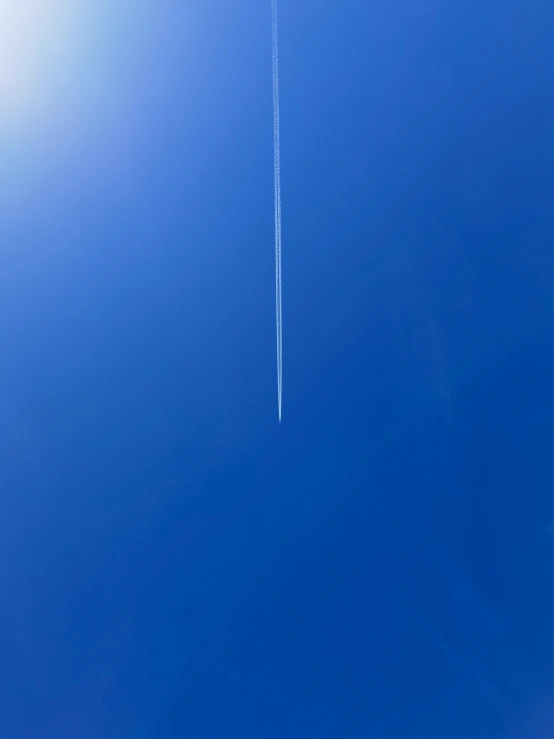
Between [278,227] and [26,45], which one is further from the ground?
[26,45]

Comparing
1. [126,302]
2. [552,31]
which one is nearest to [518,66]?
[552,31]

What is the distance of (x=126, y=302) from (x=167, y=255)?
1046 millimetres

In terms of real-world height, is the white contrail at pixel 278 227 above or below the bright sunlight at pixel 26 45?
below

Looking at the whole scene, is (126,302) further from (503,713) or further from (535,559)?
(503,713)

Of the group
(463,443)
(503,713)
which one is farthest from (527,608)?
(463,443)

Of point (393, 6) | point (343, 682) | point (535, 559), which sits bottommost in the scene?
point (343, 682)

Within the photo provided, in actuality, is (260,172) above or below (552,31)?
below

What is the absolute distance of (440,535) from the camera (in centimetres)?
757

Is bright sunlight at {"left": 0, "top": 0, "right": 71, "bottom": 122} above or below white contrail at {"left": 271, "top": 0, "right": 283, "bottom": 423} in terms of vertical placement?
above

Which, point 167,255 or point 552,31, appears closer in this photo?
point 552,31

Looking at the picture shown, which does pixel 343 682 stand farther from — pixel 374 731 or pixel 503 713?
pixel 503 713

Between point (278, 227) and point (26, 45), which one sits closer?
point (26, 45)

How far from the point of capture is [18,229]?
7.78 metres

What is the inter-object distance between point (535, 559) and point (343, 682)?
12.0 feet
